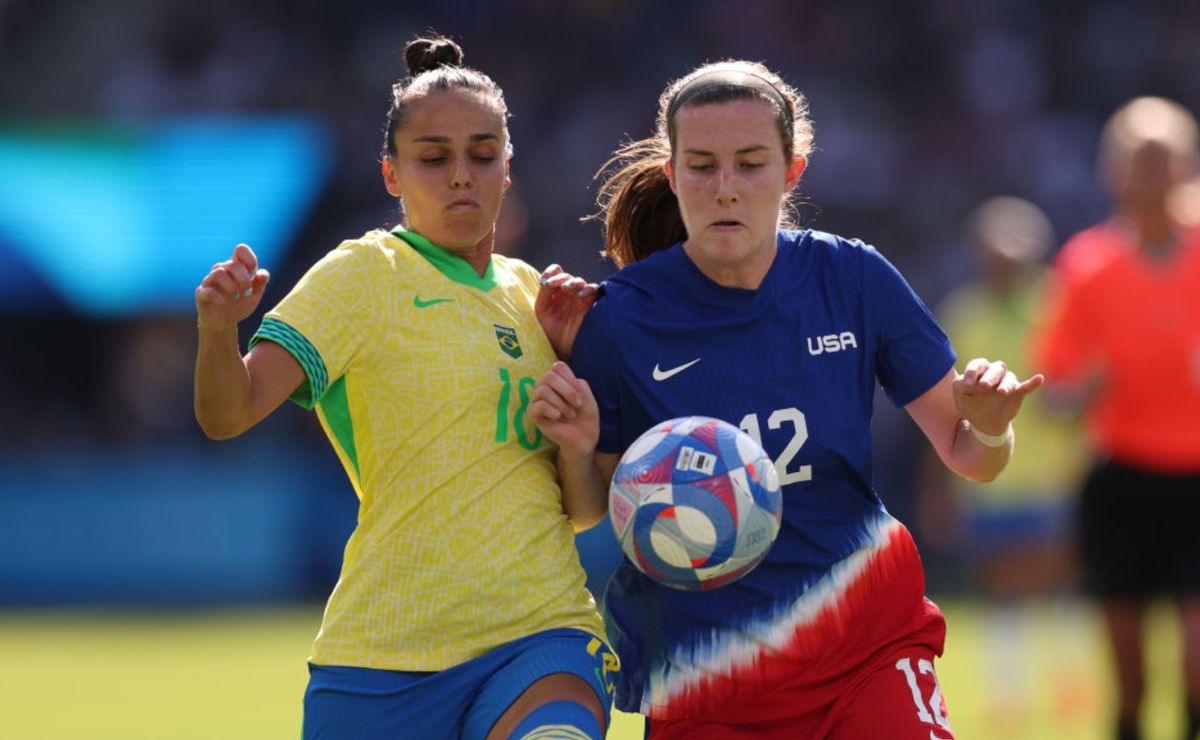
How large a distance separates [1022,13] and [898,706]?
17.8m

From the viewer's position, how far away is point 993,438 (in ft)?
14.3

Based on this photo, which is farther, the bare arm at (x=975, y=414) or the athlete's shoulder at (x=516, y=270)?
the athlete's shoulder at (x=516, y=270)

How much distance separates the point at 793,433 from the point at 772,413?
2.7 inches

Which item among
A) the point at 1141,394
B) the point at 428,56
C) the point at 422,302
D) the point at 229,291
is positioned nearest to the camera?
the point at 229,291

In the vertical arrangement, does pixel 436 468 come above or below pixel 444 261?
below

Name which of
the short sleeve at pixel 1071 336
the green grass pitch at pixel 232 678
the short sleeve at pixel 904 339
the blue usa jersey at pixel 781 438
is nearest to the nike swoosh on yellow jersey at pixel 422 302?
the blue usa jersey at pixel 781 438

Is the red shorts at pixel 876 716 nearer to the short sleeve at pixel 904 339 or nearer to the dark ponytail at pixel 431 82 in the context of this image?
the short sleeve at pixel 904 339

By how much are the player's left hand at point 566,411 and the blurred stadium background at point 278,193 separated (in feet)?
23.8

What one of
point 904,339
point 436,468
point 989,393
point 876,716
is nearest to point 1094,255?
point 904,339

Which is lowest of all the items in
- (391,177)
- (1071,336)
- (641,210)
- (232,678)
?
(232,678)

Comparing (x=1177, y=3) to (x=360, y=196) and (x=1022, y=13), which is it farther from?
(x=360, y=196)

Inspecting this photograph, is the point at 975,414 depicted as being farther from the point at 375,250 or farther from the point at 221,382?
the point at 221,382

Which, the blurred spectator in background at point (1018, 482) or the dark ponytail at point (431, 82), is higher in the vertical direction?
the dark ponytail at point (431, 82)

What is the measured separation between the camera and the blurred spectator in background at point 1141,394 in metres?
7.82
